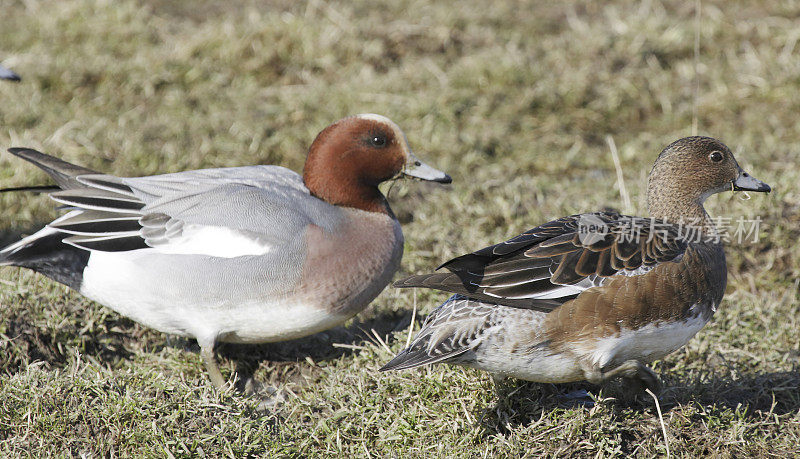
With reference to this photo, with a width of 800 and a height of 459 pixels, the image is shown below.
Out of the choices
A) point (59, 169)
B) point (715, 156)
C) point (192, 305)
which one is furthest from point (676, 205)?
point (59, 169)

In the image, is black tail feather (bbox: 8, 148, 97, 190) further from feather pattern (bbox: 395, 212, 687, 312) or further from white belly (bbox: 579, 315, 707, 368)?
white belly (bbox: 579, 315, 707, 368)

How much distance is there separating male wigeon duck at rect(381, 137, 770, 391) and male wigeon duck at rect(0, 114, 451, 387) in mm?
624

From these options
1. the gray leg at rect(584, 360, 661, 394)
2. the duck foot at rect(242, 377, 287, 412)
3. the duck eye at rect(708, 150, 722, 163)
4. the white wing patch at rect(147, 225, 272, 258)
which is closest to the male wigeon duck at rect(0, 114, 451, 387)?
the white wing patch at rect(147, 225, 272, 258)

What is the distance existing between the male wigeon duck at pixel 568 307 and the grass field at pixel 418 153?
18cm

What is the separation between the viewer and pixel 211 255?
312cm

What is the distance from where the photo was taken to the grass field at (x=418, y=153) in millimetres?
2709

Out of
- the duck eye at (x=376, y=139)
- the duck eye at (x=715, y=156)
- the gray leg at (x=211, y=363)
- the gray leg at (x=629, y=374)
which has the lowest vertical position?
the gray leg at (x=211, y=363)

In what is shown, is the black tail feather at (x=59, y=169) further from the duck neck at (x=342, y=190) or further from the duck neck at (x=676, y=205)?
the duck neck at (x=676, y=205)

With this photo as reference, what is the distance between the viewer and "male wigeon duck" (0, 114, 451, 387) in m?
3.11

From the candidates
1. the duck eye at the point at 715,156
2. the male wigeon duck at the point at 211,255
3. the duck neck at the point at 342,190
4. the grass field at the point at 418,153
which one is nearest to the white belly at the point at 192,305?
the male wigeon duck at the point at 211,255

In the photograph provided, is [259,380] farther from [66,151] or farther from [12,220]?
[66,151]

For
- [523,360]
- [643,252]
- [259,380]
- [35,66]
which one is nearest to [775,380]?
[643,252]

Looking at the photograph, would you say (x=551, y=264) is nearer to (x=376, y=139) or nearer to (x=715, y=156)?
(x=715, y=156)

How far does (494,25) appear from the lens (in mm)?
6363
